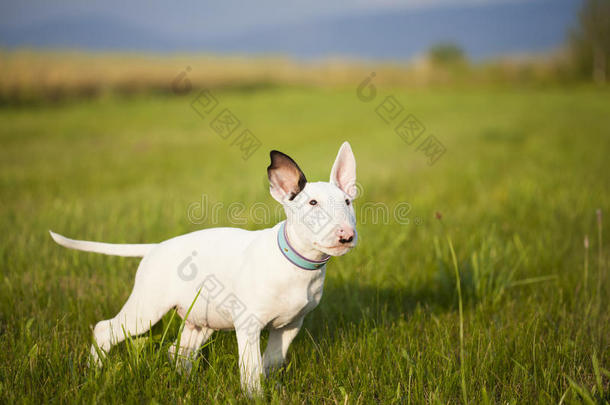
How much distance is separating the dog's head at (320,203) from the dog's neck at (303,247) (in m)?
0.03

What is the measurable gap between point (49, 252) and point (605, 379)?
16.3ft

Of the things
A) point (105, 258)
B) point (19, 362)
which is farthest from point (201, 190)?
point (19, 362)

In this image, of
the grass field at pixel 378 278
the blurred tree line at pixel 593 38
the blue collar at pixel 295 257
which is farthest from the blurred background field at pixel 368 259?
the blurred tree line at pixel 593 38

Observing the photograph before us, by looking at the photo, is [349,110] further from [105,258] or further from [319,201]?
[319,201]

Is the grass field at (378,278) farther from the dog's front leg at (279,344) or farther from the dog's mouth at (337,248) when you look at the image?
the dog's mouth at (337,248)

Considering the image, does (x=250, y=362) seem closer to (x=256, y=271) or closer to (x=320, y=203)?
(x=256, y=271)

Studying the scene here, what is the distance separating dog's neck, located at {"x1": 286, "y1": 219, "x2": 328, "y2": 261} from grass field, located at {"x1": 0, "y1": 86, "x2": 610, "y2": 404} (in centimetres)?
76

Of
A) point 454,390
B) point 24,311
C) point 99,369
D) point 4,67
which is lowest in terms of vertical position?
point 454,390

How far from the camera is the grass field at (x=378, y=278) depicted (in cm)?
266

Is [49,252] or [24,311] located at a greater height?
[49,252]

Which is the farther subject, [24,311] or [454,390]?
[24,311]

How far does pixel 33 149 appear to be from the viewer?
476 inches

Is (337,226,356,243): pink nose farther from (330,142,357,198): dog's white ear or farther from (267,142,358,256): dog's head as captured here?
(330,142,357,198): dog's white ear

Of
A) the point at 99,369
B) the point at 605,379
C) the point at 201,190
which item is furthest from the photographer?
the point at 201,190
